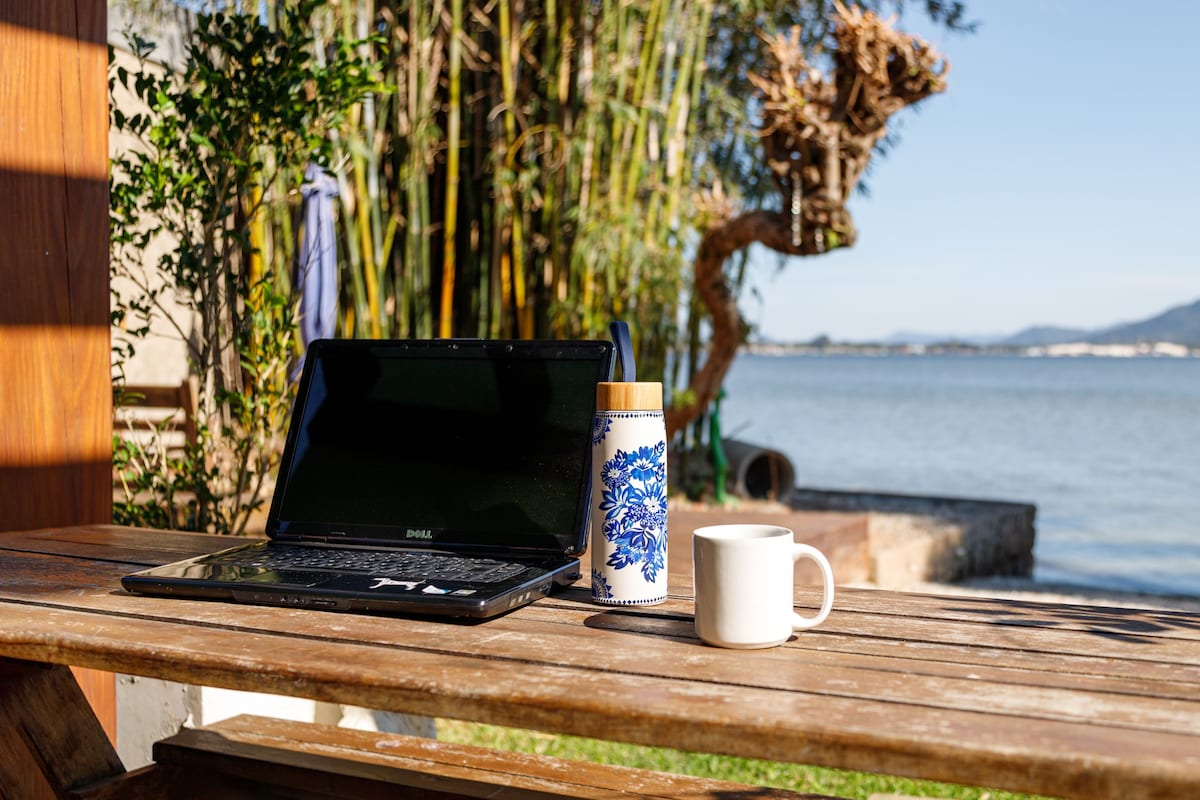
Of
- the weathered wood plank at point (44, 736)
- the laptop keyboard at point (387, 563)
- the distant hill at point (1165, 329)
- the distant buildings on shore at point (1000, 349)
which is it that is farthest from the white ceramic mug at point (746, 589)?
the distant hill at point (1165, 329)

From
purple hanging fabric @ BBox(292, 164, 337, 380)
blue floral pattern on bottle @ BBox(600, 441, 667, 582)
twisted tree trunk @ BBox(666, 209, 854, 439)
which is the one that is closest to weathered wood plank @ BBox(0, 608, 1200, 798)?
blue floral pattern on bottle @ BBox(600, 441, 667, 582)

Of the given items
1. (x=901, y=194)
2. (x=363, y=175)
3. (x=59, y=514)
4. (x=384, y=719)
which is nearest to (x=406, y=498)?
(x=59, y=514)

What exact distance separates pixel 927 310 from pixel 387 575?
52.5 meters

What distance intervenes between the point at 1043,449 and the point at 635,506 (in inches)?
884

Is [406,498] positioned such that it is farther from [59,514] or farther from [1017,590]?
[1017,590]

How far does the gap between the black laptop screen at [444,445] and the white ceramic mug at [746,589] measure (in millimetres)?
308

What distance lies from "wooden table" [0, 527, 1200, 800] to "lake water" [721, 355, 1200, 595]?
7.79 metres

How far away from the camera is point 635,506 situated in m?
1.09

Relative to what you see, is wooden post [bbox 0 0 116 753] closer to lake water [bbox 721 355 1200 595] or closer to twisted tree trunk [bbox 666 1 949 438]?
twisted tree trunk [bbox 666 1 949 438]

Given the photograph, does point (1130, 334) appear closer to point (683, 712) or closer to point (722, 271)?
point (722, 271)

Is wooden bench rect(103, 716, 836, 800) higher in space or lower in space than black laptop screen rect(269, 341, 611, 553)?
lower

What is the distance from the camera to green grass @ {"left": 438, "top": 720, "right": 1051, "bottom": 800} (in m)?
2.61

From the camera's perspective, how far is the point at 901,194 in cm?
3909

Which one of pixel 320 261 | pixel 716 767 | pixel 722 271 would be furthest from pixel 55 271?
pixel 722 271
